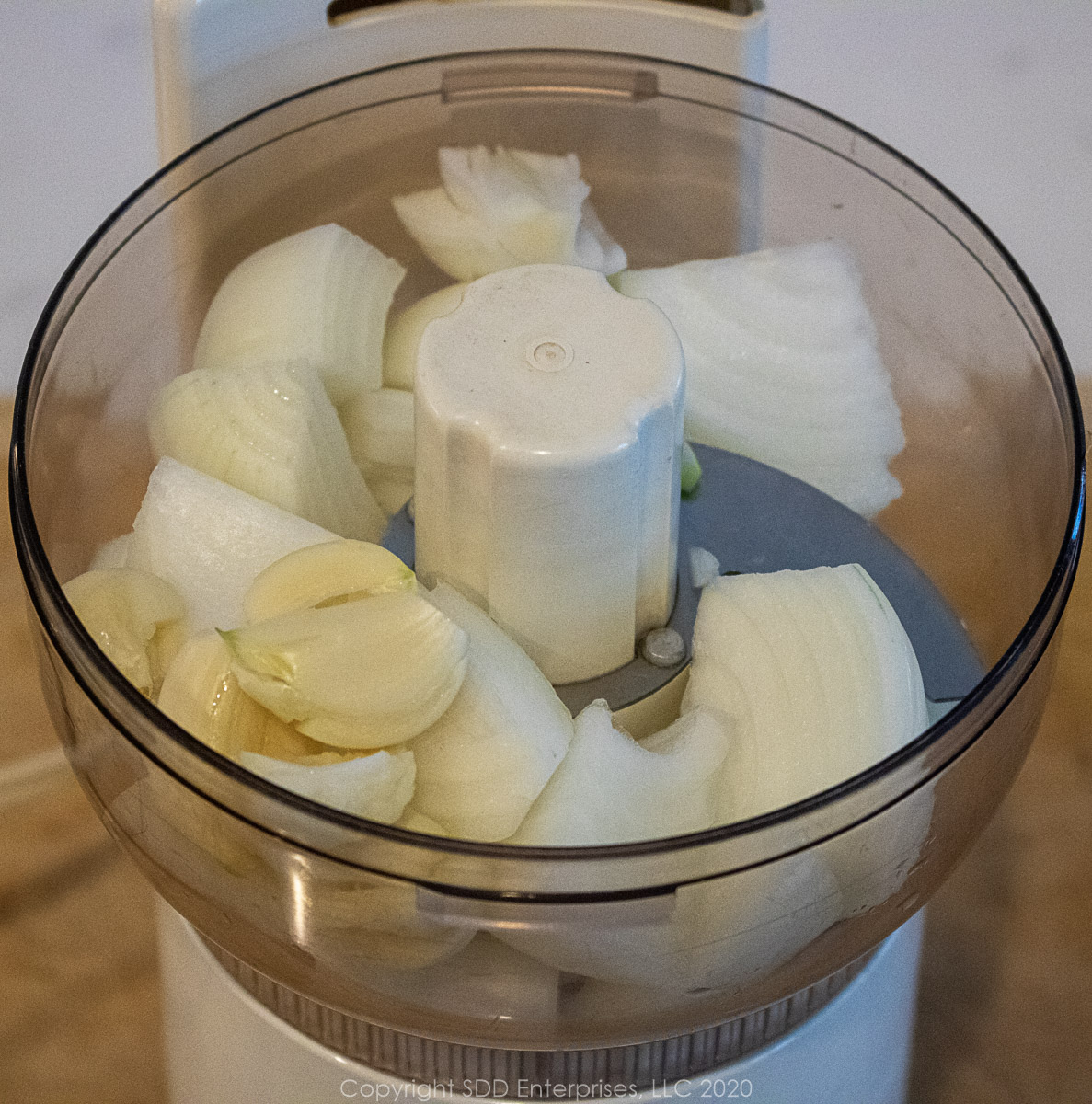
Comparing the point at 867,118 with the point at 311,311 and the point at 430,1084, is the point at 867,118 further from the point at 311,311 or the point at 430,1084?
the point at 430,1084

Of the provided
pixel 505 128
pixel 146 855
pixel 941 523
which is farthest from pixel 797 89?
pixel 146 855

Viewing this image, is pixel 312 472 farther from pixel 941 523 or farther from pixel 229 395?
pixel 941 523

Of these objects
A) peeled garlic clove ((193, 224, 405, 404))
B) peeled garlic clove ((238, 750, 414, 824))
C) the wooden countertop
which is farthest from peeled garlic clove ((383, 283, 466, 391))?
the wooden countertop

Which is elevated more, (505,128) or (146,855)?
(505,128)

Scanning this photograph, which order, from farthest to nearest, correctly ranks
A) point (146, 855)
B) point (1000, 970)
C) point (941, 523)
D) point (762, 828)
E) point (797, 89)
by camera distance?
1. point (797, 89)
2. point (1000, 970)
3. point (941, 523)
4. point (146, 855)
5. point (762, 828)

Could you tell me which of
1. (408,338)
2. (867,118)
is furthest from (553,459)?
(867,118)

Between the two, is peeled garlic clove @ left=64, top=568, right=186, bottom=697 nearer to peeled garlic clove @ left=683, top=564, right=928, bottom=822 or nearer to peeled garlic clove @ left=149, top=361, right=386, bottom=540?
peeled garlic clove @ left=149, top=361, right=386, bottom=540

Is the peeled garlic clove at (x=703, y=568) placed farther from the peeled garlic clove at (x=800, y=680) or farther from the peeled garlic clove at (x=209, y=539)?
the peeled garlic clove at (x=209, y=539)
